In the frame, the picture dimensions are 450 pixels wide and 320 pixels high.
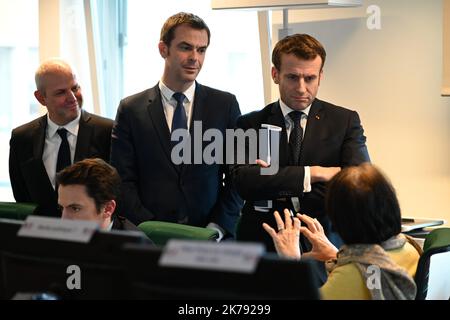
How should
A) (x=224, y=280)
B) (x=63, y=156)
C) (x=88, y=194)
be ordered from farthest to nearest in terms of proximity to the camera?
1. (x=63, y=156)
2. (x=88, y=194)
3. (x=224, y=280)

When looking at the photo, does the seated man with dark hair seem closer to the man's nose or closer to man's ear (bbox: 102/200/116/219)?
man's ear (bbox: 102/200/116/219)

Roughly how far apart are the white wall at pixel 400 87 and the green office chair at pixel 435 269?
1932 millimetres

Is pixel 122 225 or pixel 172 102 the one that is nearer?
pixel 122 225

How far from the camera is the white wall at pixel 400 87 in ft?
16.1

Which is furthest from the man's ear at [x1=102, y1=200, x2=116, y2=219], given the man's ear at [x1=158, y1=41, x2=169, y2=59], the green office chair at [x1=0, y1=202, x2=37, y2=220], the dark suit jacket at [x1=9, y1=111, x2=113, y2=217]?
the man's ear at [x1=158, y1=41, x2=169, y2=59]

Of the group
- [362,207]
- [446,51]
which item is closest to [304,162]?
[362,207]

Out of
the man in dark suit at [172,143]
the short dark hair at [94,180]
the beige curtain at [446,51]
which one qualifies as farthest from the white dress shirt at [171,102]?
the beige curtain at [446,51]

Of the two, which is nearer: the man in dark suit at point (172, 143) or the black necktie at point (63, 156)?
the man in dark suit at point (172, 143)

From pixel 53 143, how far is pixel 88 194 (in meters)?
1.00

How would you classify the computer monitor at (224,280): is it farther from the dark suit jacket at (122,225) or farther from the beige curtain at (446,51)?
the beige curtain at (446,51)

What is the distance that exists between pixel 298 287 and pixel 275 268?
0.18ft

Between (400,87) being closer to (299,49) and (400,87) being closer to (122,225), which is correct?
(299,49)

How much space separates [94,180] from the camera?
3043 mm
